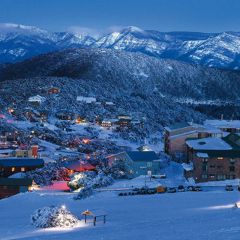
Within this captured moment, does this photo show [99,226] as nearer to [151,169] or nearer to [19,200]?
[19,200]

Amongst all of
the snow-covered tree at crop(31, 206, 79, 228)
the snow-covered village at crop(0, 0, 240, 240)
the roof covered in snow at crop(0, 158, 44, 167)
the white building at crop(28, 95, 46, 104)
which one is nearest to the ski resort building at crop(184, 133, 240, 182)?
the snow-covered village at crop(0, 0, 240, 240)

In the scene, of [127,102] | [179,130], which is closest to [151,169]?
[179,130]

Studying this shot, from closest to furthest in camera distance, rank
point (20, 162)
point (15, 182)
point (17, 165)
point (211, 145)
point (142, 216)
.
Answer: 1. point (142, 216)
2. point (15, 182)
3. point (211, 145)
4. point (17, 165)
5. point (20, 162)

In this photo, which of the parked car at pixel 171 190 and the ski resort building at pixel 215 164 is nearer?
the parked car at pixel 171 190

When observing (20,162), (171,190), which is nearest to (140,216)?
(171,190)

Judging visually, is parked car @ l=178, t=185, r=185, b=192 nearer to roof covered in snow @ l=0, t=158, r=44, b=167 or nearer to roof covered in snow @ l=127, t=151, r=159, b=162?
roof covered in snow @ l=127, t=151, r=159, b=162

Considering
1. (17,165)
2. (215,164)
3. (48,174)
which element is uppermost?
(17,165)

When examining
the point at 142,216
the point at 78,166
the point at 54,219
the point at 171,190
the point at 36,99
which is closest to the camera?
the point at 54,219

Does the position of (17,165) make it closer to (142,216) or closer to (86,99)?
(142,216)

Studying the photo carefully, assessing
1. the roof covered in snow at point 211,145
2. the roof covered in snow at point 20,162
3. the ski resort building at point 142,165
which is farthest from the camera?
the roof covered in snow at point 20,162

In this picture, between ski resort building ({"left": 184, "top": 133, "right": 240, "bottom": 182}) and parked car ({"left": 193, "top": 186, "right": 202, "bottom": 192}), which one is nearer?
parked car ({"left": 193, "top": 186, "right": 202, "bottom": 192})

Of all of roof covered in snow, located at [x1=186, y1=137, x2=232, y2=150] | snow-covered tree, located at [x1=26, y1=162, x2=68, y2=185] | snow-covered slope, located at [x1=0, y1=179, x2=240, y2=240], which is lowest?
snow-covered slope, located at [x1=0, y1=179, x2=240, y2=240]

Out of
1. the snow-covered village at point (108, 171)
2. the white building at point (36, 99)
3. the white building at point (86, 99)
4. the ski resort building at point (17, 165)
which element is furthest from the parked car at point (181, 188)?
the white building at point (86, 99)

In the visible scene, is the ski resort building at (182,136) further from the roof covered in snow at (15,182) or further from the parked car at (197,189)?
the roof covered in snow at (15,182)
